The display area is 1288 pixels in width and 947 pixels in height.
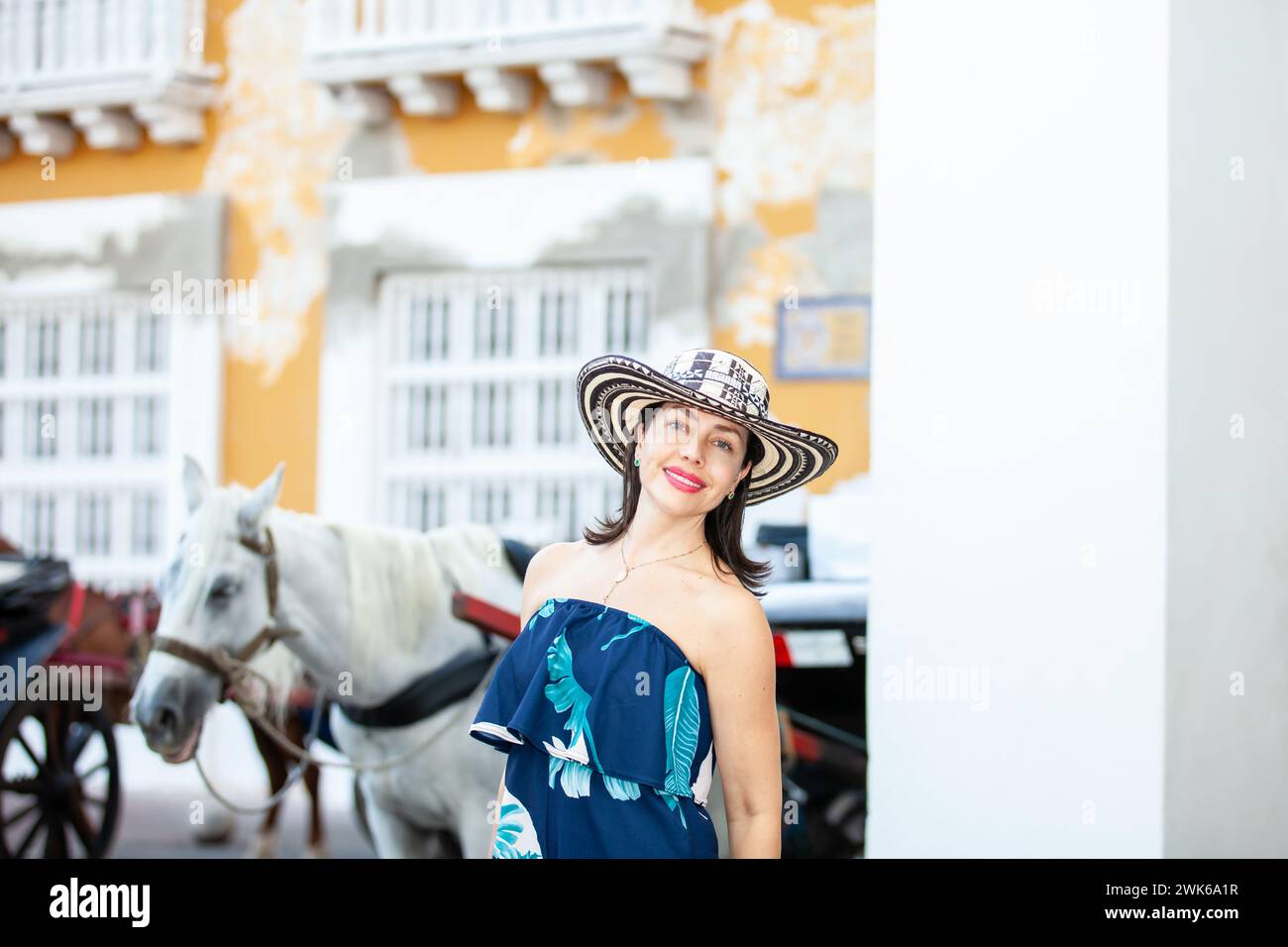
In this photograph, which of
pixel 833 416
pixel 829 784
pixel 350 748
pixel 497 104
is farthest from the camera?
pixel 497 104

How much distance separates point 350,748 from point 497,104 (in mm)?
4348

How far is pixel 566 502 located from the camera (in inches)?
324

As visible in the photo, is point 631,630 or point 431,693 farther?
point 431,693

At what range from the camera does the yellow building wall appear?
25.8 feet

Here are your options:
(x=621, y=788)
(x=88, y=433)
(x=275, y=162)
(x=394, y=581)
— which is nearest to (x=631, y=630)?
(x=621, y=788)

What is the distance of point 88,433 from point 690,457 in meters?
7.11

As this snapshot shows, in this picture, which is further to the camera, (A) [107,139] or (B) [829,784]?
(A) [107,139]

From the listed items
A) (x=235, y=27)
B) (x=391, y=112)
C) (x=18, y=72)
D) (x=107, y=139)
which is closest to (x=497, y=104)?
(x=391, y=112)

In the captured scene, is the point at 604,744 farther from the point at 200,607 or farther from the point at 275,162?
the point at 275,162

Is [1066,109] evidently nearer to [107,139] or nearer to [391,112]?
[391,112]

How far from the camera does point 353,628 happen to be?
4.80 meters

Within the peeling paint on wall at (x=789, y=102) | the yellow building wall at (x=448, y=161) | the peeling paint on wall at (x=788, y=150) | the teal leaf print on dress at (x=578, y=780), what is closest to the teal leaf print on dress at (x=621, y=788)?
the teal leaf print on dress at (x=578, y=780)

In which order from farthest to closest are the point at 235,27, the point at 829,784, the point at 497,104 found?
the point at 235,27 → the point at 497,104 → the point at 829,784

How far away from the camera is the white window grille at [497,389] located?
27.0 feet
